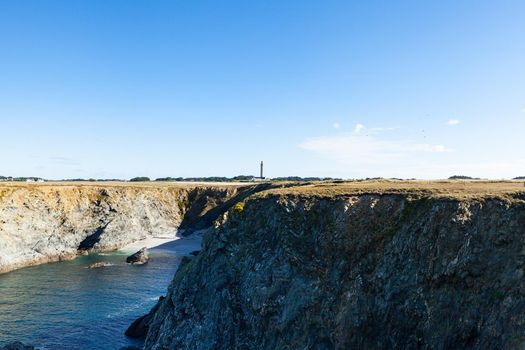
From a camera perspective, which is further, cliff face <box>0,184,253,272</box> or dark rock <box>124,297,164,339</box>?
cliff face <box>0,184,253,272</box>

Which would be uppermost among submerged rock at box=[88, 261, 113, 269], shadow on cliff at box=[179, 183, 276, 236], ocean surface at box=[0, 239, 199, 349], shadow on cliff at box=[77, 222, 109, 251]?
shadow on cliff at box=[179, 183, 276, 236]

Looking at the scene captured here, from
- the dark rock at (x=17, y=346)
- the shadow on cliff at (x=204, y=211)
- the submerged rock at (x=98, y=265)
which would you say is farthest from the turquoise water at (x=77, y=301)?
the shadow on cliff at (x=204, y=211)

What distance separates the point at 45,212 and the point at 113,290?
128ft

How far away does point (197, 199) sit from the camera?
418ft

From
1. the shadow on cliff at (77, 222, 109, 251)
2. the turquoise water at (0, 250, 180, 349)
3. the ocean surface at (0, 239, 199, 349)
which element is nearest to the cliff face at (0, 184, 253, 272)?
the shadow on cliff at (77, 222, 109, 251)

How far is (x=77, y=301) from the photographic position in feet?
193

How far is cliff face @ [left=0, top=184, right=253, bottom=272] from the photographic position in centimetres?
8306

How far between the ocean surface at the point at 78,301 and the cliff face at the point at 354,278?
12.8 m

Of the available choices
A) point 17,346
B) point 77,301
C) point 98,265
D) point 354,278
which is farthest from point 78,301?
point 354,278

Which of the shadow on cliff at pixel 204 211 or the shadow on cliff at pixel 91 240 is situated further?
the shadow on cliff at pixel 204 211

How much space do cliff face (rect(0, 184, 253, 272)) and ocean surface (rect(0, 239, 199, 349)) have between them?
20.5ft

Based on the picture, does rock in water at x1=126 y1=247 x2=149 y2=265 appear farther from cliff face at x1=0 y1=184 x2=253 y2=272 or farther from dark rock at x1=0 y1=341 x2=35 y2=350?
dark rock at x1=0 y1=341 x2=35 y2=350

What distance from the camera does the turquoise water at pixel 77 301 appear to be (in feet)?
153

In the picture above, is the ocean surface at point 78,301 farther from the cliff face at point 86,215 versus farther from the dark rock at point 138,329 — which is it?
the cliff face at point 86,215
